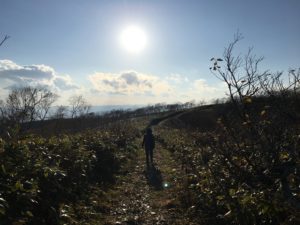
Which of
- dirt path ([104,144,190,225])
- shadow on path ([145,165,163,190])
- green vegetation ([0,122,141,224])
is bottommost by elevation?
shadow on path ([145,165,163,190])

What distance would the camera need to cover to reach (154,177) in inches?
578

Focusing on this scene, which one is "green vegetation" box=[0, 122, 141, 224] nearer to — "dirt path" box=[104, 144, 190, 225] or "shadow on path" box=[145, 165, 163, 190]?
"dirt path" box=[104, 144, 190, 225]

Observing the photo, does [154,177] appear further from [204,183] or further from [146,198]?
[204,183]

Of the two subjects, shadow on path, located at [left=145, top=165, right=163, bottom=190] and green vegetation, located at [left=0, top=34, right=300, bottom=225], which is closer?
green vegetation, located at [left=0, top=34, right=300, bottom=225]

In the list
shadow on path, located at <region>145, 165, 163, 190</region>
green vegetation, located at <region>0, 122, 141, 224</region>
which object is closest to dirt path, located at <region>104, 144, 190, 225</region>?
shadow on path, located at <region>145, 165, 163, 190</region>

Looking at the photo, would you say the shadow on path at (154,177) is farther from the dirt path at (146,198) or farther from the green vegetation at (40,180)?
the green vegetation at (40,180)

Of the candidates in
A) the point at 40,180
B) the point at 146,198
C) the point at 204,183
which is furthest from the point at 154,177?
the point at 40,180

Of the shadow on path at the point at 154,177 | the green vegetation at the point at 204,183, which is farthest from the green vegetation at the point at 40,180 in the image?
the shadow on path at the point at 154,177

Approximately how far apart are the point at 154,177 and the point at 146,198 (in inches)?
145

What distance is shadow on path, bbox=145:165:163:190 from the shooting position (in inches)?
514

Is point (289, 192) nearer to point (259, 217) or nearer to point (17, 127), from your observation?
point (259, 217)

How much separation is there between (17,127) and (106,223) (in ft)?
11.8

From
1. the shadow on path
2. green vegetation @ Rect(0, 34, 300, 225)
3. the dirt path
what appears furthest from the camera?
the shadow on path

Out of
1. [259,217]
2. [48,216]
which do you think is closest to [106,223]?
[48,216]
